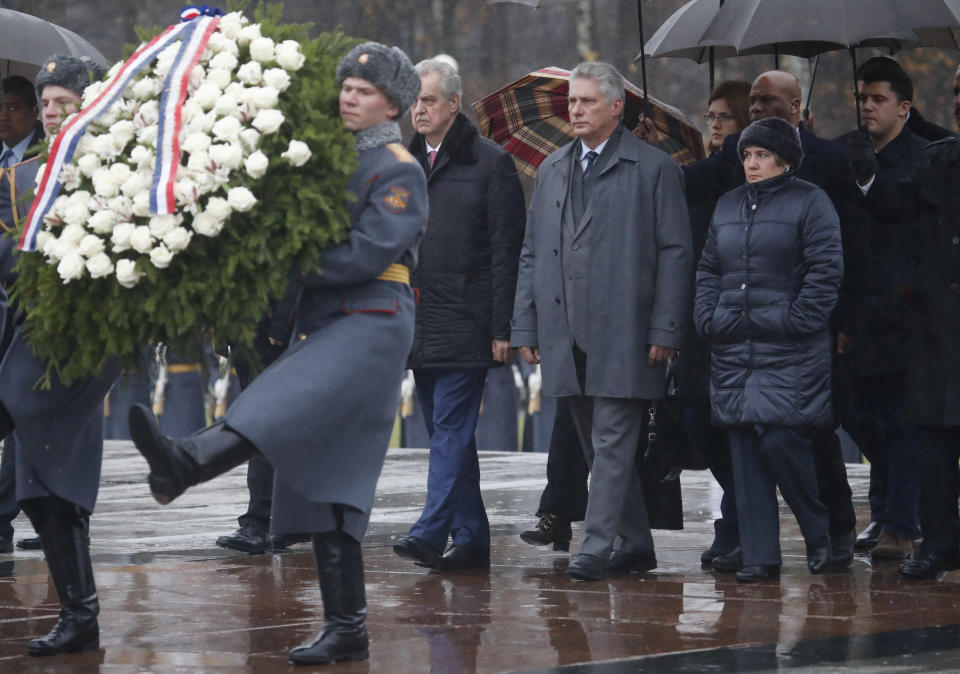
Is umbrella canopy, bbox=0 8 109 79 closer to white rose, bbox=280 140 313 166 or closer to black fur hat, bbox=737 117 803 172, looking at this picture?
black fur hat, bbox=737 117 803 172

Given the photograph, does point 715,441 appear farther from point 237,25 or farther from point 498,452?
point 498,452

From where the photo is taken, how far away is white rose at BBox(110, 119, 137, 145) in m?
5.94

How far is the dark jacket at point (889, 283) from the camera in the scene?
8.92 meters

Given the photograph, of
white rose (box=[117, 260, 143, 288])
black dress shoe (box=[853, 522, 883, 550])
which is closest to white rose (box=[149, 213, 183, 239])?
white rose (box=[117, 260, 143, 288])

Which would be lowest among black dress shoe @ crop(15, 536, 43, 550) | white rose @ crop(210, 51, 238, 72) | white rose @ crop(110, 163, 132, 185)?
black dress shoe @ crop(15, 536, 43, 550)

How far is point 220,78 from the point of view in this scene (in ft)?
19.4

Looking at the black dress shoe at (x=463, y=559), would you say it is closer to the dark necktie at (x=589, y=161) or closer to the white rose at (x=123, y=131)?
the dark necktie at (x=589, y=161)

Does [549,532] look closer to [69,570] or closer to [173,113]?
[69,570]

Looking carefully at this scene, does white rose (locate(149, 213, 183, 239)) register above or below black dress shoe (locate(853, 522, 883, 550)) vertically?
above

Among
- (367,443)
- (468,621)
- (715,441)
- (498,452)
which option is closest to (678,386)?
(715,441)

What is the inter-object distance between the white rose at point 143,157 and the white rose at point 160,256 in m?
0.32

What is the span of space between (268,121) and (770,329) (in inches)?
113

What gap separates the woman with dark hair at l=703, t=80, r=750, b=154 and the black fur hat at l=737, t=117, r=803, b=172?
89 cm

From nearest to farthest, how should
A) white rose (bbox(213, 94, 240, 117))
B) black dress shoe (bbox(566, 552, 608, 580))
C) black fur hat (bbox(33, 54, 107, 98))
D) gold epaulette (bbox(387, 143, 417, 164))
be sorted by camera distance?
white rose (bbox(213, 94, 240, 117))
gold epaulette (bbox(387, 143, 417, 164))
black fur hat (bbox(33, 54, 107, 98))
black dress shoe (bbox(566, 552, 608, 580))
